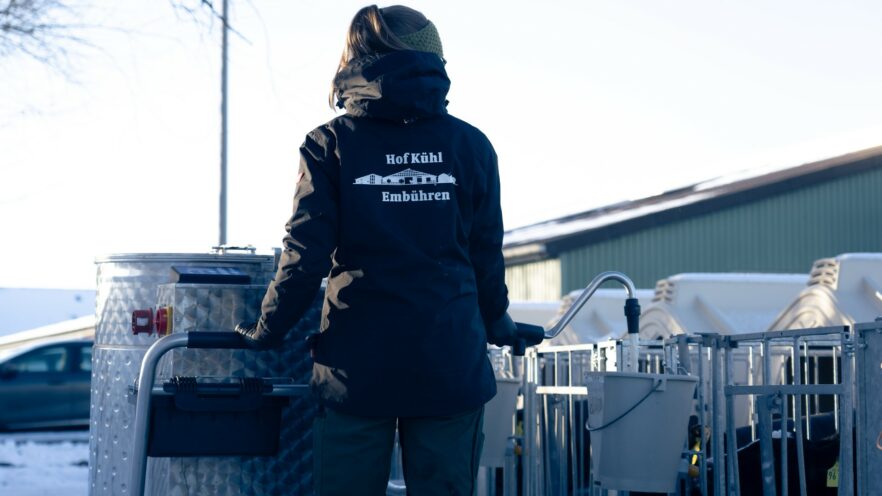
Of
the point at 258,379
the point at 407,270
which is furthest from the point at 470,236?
the point at 258,379

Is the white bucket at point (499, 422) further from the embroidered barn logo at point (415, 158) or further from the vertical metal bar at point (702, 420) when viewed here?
the embroidered barn logo at point (415, 158)

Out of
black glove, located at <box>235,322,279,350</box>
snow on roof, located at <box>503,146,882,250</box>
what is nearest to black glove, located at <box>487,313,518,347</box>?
black glove, located at <box>235,322,279,350</box>

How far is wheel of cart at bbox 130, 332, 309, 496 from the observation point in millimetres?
3678

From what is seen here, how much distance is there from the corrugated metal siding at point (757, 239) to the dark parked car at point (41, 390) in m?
13.3

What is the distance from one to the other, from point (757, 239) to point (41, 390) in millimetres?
18124

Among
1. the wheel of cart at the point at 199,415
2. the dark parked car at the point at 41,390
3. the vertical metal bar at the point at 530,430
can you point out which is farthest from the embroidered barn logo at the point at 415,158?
the dark parked car at the point at 41,390

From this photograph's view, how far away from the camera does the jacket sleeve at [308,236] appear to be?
124 inches

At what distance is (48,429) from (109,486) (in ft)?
52.4

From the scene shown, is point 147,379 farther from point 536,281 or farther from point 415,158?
point 536,281

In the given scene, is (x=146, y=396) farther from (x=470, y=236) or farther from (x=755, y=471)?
(x=755, y=471)

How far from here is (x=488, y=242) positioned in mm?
3371

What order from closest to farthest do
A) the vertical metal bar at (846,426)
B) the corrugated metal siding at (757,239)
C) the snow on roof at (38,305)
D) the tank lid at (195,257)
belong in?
1. the vertical metal bar at (846,426)
2. the tank lid at (195,257)
3. the corrugated metal siding at (757,239)
4. the snow on roof at (38,305)

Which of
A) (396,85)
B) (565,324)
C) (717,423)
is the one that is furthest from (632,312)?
(396,85)

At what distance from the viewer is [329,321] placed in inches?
127
